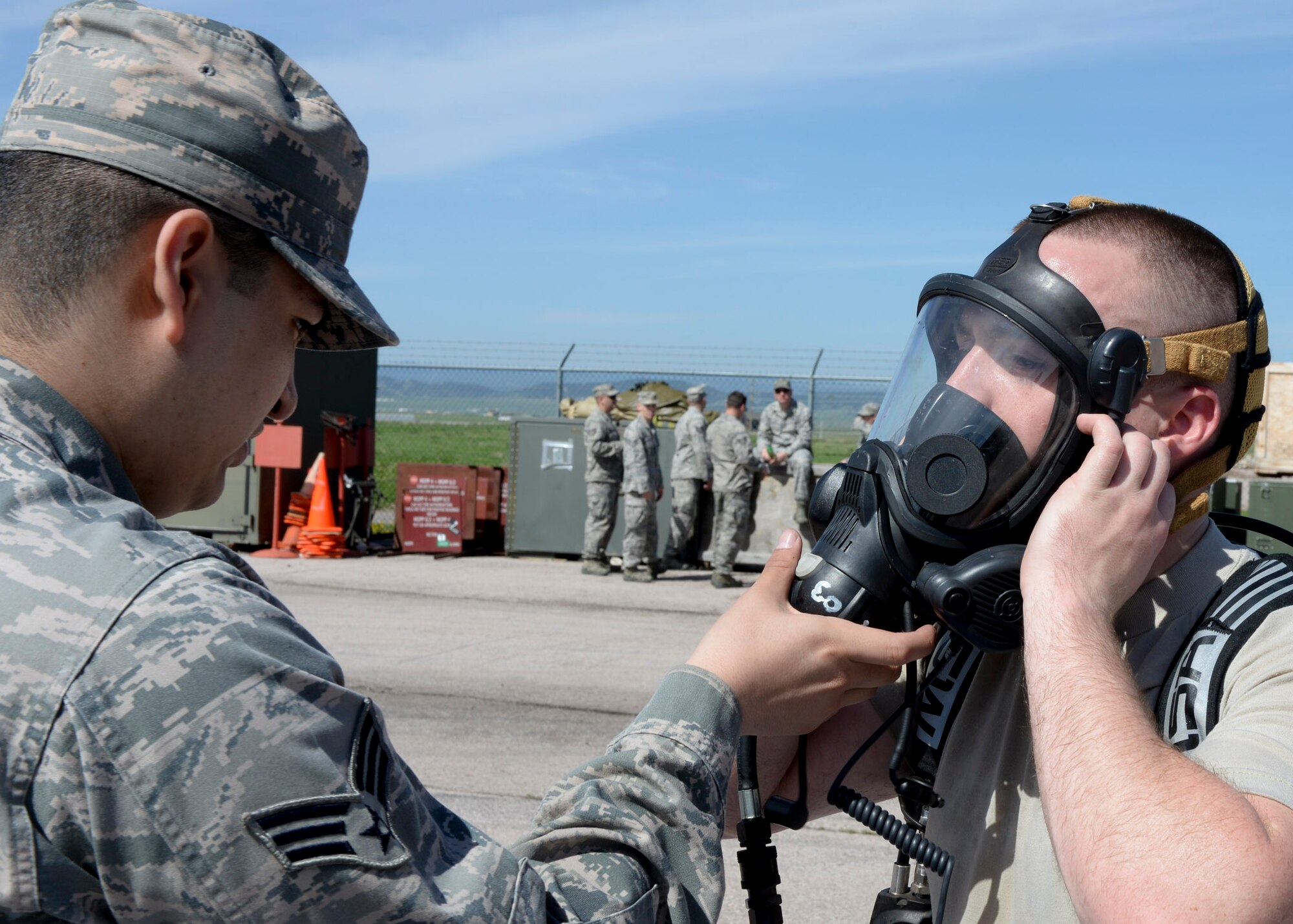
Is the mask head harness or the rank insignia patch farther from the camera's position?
the mask head harness

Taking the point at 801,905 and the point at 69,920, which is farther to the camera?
the point at 801,905

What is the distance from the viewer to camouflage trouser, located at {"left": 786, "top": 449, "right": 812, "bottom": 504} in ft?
48.8

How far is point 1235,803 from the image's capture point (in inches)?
51.1

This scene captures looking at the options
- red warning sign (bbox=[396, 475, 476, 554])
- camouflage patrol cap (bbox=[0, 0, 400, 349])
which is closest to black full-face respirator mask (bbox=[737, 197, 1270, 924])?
camouflage patrol cap (bbox=[0, 0, 400, 349])

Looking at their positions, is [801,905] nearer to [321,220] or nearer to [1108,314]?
[1108,314]

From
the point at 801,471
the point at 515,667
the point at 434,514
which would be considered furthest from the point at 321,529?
the point at 515,667

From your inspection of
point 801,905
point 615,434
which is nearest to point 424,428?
point 615,434

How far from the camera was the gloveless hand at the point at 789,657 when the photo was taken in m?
1.67

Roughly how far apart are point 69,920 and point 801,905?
3.72 m

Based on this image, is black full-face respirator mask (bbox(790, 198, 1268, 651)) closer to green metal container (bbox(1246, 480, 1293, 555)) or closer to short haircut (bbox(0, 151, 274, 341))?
short haircut (bbox(0, 151, 274, 341))

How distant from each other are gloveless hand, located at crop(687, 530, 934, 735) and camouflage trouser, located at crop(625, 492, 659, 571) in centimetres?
1227

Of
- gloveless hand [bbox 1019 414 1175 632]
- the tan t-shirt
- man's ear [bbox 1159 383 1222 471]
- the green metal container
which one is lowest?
the green metal container

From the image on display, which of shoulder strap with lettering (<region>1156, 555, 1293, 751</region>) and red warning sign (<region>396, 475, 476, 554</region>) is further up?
shoulder strap with lettering (<region>1156, 555, 1293, 751</region>)

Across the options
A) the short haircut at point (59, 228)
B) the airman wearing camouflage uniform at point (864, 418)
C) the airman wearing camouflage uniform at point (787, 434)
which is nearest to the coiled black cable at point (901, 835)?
the short haircut at point (59, 228)
